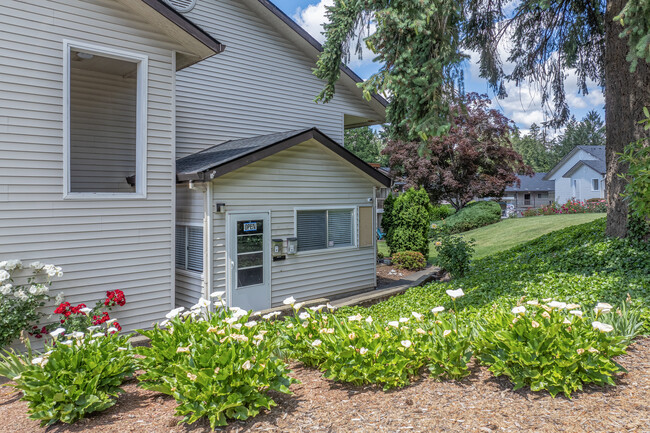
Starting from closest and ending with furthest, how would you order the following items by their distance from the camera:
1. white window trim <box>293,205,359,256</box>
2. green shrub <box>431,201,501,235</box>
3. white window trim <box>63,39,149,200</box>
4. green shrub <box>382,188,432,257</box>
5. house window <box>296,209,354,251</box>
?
white window trim <box>63,39,149,200</box>, white window trim <box>293,205,359,256</box>, house window <box>296,209,354,251</box>, green shrub <box>382,188,432,257</box>, green shrub <box>431,201,501,235</box>

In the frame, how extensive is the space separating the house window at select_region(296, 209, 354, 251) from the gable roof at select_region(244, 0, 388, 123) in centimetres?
364

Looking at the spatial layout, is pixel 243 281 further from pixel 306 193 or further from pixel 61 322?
pixel 61 322

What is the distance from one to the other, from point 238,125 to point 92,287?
16.3 feet

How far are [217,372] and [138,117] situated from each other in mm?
4832

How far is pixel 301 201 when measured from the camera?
8625mm

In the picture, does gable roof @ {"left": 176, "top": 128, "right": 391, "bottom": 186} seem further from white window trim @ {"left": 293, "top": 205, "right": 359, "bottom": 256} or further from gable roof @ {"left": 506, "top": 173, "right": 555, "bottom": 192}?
gable roof @ {"left": 506, "top": 173, "right": 555, "bottom": 192}

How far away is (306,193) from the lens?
872 cm

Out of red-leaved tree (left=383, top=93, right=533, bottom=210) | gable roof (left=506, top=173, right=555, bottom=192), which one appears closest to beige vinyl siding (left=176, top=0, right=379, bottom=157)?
red-leaved tree (left=383, top=93, right=533, bottom=210)

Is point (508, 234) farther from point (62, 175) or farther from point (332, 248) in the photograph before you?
point (62, 175)

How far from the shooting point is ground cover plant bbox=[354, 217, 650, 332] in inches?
223

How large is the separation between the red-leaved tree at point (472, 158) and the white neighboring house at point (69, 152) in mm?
17611

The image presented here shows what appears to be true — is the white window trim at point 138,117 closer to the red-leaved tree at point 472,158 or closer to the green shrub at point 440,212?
the red-leaved tree at point 472,158

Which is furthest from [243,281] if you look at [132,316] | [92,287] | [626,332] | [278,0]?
[278,0]

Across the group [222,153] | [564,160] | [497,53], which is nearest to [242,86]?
[222,153]
